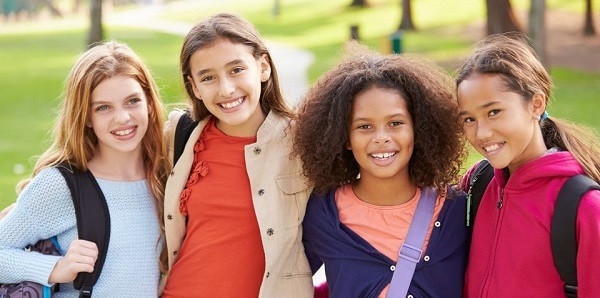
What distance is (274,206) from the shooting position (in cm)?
373

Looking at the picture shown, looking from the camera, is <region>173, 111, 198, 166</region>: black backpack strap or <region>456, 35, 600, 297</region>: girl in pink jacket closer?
<region>456, 35, 600, 297</region>: girl in pink jacket

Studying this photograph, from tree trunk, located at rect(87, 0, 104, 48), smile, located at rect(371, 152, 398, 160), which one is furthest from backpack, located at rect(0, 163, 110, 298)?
tree trunk, located at rect(87, 0, 104, 48)

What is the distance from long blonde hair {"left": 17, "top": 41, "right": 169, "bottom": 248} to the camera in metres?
3.77

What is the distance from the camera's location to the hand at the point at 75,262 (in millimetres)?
3498

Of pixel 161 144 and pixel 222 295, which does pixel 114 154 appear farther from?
pixel 222 295

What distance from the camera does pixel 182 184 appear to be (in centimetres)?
386

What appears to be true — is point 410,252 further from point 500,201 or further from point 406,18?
point 406,18

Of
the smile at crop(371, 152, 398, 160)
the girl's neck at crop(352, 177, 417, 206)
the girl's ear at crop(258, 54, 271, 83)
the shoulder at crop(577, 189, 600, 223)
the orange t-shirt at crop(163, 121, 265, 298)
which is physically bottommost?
the orange t-shirt at crop(163, 121, 265, 298)

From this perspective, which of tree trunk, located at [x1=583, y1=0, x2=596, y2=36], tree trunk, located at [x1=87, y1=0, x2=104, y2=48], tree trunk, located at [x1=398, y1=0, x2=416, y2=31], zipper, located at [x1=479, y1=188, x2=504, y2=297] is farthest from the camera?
tree trunk, located at [x1=398, y1=0, x2=416, y2=31]

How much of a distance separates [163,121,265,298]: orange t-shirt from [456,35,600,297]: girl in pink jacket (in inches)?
34.6

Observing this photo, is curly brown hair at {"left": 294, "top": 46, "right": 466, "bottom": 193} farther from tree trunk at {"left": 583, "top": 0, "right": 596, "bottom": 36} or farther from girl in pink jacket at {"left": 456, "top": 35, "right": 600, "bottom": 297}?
tree trunk at {"left": 583, "top": 0, "right": 596, "bottom": 36}

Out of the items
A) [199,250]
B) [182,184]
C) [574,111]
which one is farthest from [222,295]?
[574,111]

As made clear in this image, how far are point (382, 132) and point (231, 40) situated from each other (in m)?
0.77

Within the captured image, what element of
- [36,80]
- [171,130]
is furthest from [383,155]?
[36,80]
